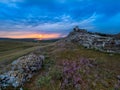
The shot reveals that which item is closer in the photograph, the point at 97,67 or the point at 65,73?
the point at 65,73

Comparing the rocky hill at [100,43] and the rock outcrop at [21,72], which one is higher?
the rocky hill at [100,43]

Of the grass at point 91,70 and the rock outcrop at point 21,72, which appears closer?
the grass at point 91,70

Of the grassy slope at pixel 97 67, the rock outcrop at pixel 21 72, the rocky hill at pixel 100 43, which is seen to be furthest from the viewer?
the rocky hill at pixel 100 43

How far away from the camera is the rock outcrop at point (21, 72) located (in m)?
16.6

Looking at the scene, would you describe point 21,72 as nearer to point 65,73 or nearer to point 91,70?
point 65,73

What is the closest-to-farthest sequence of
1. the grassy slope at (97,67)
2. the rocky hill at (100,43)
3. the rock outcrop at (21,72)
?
the grassy slope at (97,67), the rock outcrop at (21,72), the rocky hill at (100,43)

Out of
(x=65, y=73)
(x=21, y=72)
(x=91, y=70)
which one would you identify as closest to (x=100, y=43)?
(x=91, y=70)

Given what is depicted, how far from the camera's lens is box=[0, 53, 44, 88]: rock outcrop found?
54.3 ft

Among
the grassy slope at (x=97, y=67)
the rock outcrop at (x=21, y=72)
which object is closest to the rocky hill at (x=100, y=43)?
the grassy slope at (x=97, y=67)

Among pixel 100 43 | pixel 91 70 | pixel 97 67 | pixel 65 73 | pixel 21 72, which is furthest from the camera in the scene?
pixel 100 43

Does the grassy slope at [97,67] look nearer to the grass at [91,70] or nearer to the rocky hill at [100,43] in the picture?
the grass at [91,70]

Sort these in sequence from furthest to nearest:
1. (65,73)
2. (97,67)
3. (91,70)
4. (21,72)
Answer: (97,67) → (91,70) → (21,72) → (65,73)

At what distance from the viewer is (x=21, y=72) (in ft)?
58.4

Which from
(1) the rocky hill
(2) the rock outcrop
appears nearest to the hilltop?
(2) the rock outcrop
